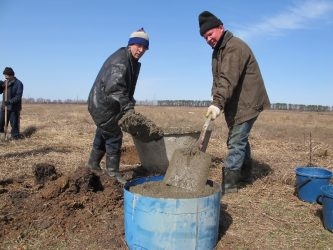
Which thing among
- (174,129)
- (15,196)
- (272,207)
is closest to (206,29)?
(174,129)

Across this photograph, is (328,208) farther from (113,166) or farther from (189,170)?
(113,166)

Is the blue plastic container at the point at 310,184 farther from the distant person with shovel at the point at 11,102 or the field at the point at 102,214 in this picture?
the distant person with shovel at the point at 11,102

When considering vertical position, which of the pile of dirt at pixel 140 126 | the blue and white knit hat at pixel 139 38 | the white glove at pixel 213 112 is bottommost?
the pile of dirt at pixel 140 126

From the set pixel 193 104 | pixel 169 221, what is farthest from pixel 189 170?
pixel 193 104

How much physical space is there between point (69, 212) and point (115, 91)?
1582mm

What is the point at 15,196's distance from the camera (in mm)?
4621

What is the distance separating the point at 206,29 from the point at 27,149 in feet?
18.4

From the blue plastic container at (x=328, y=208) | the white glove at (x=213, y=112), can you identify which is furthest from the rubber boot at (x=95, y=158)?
the blue plastic container at (x=328, y=208)

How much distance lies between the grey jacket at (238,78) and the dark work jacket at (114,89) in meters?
1.11

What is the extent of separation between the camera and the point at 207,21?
196 inches

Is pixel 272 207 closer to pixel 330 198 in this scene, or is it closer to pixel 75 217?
pixel 330 198

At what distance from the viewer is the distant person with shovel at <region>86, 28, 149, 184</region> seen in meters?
4.94

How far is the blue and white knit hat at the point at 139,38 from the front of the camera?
502 centimetres

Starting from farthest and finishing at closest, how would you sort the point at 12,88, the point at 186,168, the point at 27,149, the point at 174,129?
the point at 12,88
the point at 27,149
the point at 174,129
the point at 186,168
